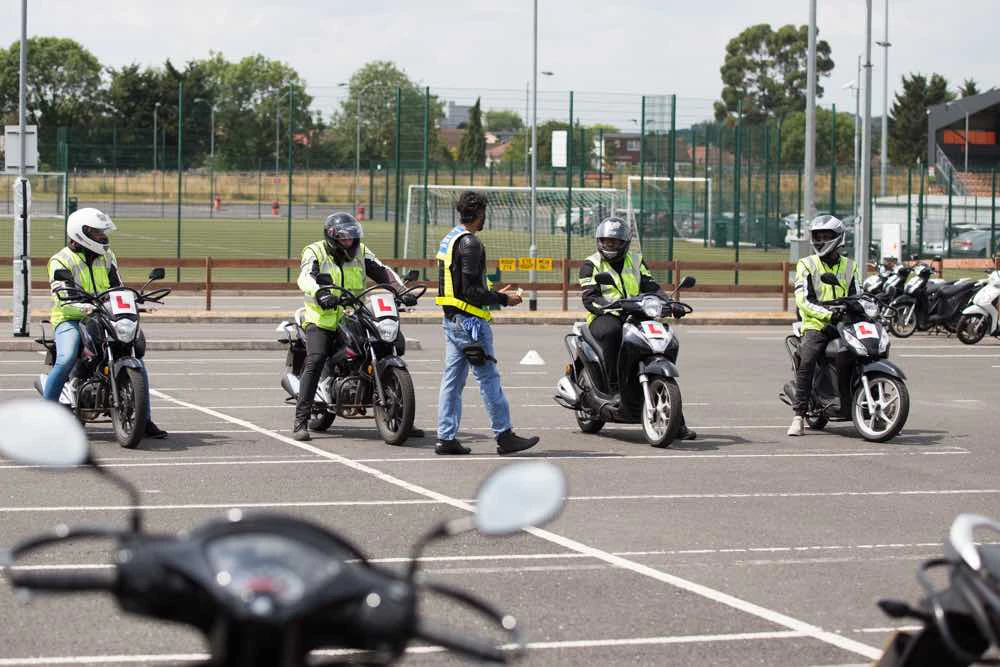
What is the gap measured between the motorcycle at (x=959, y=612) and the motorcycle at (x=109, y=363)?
915 cm

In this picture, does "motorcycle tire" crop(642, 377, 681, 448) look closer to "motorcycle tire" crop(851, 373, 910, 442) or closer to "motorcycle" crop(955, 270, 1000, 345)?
"motorcycle tire" crop(851, 373, 910, 442)

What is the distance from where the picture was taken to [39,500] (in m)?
9.92

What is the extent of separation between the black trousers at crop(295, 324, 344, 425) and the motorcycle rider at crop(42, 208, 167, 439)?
3.46ft

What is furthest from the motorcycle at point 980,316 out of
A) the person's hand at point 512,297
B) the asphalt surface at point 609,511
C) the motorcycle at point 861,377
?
the person's hand at point 512,297

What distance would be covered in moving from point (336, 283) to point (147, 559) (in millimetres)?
10242

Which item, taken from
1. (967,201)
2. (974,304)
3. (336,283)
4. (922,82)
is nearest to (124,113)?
(922,82)

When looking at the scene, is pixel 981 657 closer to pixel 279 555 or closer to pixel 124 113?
pixel 279 555

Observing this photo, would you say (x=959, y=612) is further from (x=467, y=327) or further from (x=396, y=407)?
(x=396, y=407)

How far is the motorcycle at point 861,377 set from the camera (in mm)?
13055

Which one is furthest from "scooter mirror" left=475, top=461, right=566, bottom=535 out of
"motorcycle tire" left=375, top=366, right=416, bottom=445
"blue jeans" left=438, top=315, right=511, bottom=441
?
"motorcycle tire" left=375, top=366, right=416, bottom=445

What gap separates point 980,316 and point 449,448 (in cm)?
1403

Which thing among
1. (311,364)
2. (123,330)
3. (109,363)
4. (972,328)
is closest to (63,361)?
(109,363)

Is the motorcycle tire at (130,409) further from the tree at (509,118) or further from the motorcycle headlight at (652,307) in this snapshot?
the tree at (509,118)

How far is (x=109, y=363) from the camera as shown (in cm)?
1254
